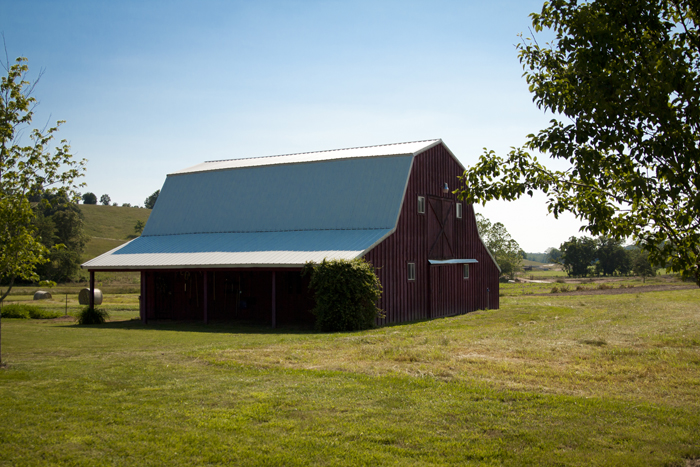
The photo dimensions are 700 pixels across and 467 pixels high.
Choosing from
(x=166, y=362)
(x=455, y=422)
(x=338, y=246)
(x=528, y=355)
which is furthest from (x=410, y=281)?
(x=455, y=422)

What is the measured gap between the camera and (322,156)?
3002 centimetres

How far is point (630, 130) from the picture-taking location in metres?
5.94

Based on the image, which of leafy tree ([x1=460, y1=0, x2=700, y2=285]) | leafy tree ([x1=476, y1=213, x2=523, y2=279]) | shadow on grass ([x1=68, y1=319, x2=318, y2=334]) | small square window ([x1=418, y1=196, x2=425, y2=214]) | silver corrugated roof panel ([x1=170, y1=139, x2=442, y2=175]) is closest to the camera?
leafy tree ([x1=460, y1=0, x2=700, y2=285])

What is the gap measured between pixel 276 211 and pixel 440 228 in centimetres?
785

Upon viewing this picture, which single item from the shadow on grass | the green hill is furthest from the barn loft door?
the green hill

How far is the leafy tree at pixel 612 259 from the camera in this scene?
96500 millimetres

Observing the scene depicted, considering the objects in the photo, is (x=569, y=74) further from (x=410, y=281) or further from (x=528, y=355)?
(x=410, y=281)

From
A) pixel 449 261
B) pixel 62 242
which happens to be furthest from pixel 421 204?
pixel 62 242

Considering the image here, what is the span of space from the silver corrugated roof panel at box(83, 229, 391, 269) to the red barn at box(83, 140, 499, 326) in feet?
0.20

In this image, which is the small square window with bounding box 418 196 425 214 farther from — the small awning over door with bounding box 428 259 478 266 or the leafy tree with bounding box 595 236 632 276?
the leafy tree with bounding box 595 236 632 276

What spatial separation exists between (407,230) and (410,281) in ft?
7.18

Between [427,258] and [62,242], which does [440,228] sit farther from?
[62,242]

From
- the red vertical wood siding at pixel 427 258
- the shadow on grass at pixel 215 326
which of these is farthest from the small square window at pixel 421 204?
the shadow on grass at pixel 215 326

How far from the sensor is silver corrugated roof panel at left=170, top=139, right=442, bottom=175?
89.7ft
